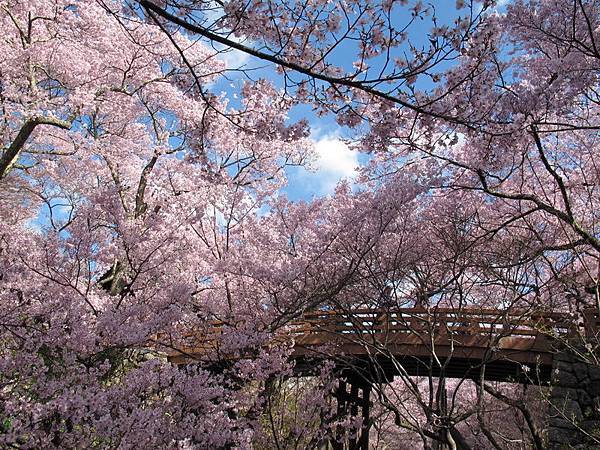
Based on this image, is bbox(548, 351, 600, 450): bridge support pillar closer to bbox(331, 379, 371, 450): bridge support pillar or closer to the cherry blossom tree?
the cherry blossom tree

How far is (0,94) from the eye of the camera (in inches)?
411

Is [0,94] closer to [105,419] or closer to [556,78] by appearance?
[105,419]

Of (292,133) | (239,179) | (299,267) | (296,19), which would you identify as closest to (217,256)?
(239,179)

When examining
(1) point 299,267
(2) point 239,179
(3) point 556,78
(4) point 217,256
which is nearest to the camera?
(3) point 556,78

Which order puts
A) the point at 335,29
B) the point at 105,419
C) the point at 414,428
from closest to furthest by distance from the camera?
the point at 335,29 < the point at 105,419 < the point at 414,428

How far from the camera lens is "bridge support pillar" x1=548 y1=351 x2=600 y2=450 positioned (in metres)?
8.91

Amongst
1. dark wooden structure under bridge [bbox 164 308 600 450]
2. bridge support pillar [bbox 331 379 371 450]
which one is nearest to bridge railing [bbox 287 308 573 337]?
dark wooden structure under bridge [bbox 164 308 600 450]

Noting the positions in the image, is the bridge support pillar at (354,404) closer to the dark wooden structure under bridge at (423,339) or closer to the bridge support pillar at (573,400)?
the dark wooden structure under bridge at (423,339)

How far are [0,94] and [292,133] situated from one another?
819 centimetres

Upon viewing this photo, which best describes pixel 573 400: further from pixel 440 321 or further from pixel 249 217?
pixel 249 217

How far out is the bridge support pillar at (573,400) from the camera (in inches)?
351

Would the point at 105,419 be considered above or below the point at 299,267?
below

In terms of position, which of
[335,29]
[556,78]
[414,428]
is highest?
[556,78]

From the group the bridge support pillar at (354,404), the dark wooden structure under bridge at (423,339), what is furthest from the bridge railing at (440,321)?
the bridge support pillar at (354,404)
